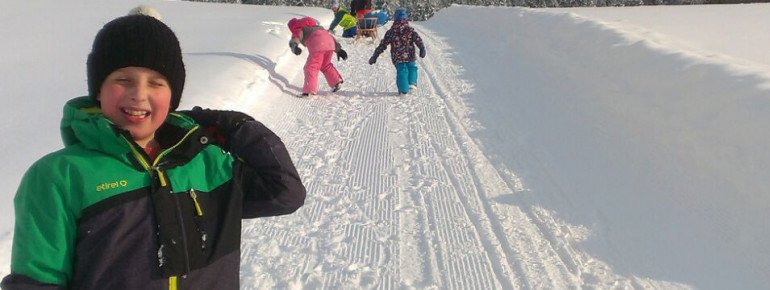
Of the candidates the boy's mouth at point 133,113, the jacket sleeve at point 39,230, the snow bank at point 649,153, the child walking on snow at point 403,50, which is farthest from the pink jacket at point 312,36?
the jacket sleeve at point 39,230

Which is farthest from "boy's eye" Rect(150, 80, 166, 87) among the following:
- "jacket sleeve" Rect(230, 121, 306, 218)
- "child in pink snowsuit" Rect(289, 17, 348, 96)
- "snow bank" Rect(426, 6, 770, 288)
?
"child in pink snowsuit" Rect(289, 17, 348, 96)

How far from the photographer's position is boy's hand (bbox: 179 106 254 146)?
5.53 ft

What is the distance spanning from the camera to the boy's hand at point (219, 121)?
168 centimetres

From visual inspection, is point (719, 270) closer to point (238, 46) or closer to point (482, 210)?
point (482, 210)

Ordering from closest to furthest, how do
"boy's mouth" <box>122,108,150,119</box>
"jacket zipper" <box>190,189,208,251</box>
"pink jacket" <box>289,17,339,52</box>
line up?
"boy's mouth" <box>122,108,150,119</box> < "jacket zipper" <box>190,189,208,251</box> < "pink jacket" <box>289,17,339,52</box>

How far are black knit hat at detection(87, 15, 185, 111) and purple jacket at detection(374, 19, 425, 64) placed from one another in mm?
7263

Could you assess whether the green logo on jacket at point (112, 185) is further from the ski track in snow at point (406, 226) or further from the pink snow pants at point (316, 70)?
the pink snow pants at point (316, 70)

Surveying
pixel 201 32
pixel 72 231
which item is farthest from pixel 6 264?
pixel 201 32

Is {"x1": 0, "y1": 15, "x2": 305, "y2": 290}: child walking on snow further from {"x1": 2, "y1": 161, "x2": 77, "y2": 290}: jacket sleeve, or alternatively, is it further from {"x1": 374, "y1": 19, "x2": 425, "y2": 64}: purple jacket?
{"x1": 374, "y1": 19, "x2": 425, "y2": 64}: purple jacket

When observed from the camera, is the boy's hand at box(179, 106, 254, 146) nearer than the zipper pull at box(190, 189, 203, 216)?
No

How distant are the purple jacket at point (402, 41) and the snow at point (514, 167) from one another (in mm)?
530

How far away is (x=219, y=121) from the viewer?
66.6 inches

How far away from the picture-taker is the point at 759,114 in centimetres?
424

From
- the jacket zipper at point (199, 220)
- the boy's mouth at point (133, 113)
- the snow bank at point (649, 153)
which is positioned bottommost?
the snow bank at point (649, 153)
